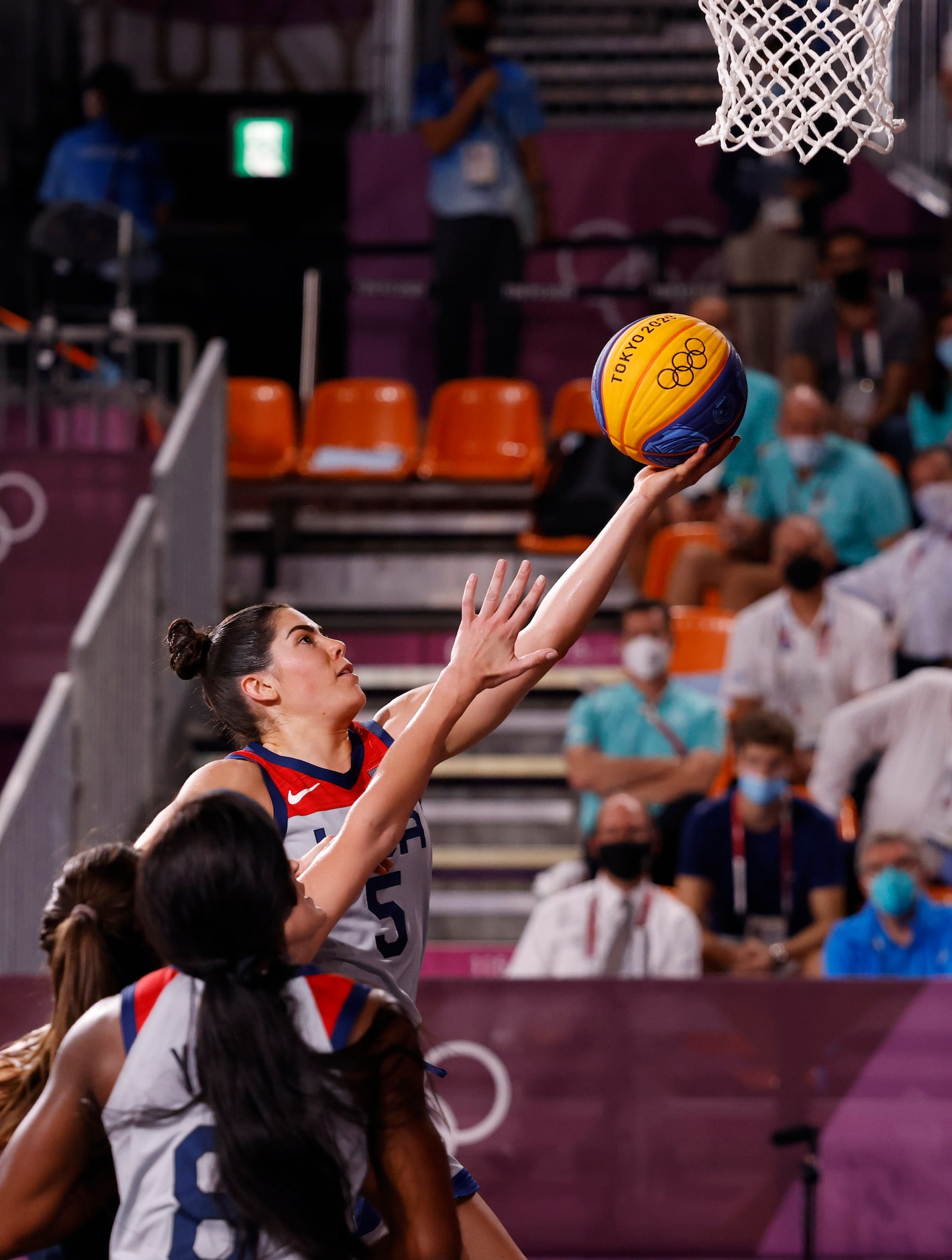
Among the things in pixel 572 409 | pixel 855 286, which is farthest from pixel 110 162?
pixel 855 286

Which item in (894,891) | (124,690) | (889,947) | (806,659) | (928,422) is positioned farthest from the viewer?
(928,422)

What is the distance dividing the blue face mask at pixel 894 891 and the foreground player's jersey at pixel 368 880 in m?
3.63

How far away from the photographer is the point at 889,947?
6496mm

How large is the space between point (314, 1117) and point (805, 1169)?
11.7 ft

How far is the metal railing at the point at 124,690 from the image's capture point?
6348 mm

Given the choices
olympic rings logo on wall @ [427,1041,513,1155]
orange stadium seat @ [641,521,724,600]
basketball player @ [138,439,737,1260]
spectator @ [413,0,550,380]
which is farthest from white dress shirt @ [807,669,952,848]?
basketball player @ [138,439,737,1260]

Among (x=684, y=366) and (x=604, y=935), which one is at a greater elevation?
(x=684, y=366)

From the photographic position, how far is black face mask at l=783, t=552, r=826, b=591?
773 centimetres

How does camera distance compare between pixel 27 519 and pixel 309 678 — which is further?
pixel 27 519

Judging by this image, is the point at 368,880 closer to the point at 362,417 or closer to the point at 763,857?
the point at 763,857

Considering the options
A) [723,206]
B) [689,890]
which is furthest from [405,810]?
[723,206]

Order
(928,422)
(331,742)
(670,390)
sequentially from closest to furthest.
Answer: (331,742)
(670,390)
(928,422)

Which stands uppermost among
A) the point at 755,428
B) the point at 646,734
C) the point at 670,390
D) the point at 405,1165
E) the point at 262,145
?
the point at 262,145

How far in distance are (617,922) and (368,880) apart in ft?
→ 12.3
